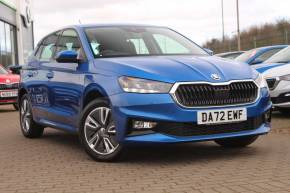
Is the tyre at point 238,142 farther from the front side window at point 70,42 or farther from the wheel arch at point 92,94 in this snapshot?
the front side window at point 70,42

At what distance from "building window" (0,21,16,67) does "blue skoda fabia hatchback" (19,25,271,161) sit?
→ 97.9ft

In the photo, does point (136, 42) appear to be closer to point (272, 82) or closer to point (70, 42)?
point (70, 42)

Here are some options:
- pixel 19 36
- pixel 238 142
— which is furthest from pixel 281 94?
pixel 19 36

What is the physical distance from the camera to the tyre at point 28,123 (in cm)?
896

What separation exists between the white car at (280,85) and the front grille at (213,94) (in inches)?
A: 156

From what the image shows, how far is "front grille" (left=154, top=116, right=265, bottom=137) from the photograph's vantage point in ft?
19.5

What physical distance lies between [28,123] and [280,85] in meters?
4.35

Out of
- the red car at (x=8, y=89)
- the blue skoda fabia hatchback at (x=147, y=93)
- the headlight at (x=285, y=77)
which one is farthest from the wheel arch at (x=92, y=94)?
the red car at (x=8, y=89)

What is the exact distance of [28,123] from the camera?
9.09 meters

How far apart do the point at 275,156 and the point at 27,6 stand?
149ft

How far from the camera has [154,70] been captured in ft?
20.0

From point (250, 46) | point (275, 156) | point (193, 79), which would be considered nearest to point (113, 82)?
point (193, 79)

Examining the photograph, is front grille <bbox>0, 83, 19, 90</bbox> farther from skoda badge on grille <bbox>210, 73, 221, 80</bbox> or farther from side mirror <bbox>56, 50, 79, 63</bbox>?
skoda badge on grille <bbox>210, 73, 221, 80</bbox>

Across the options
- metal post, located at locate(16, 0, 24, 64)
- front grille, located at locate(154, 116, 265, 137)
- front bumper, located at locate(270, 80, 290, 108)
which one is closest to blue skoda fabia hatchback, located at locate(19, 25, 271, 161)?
front grille, located at locate(154, 116, 265, 137)
